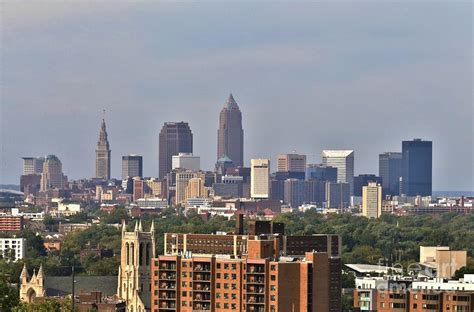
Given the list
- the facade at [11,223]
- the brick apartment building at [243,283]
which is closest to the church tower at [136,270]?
the brick apartment building at [243,283]

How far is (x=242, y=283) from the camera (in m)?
70.4

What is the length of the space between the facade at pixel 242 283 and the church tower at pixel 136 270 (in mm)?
24344

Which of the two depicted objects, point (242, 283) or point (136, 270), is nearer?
point (242, 283)

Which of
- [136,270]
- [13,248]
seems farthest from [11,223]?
[136,270]

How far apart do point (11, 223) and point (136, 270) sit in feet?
303

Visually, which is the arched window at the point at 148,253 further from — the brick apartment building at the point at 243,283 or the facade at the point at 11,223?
the facade at the point at 11,223

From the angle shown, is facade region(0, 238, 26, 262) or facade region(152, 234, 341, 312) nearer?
facade region(152, 234, 341, 312)

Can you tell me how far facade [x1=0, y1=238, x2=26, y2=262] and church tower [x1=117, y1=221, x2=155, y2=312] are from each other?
4283 cm

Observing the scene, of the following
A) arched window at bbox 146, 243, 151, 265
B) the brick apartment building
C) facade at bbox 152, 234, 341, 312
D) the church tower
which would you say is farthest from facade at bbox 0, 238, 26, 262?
facade at bbox 152, 234, 341, 312

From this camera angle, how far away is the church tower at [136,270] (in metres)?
97.9

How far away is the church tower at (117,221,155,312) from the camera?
97875mm

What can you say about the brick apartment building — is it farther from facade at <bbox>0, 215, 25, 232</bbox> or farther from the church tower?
facade at <bbox>0, 215, 25, 232</bbox>

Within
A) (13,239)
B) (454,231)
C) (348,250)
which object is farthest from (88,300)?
(454,231)

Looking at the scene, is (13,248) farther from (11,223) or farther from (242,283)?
(242,283)
